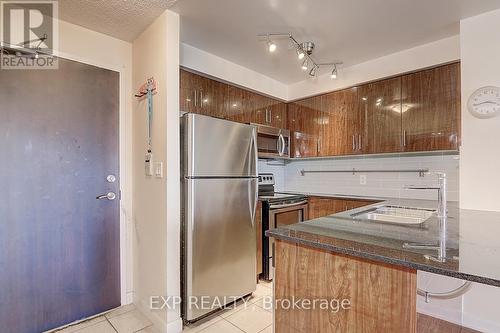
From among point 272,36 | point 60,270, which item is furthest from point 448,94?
point 60,270

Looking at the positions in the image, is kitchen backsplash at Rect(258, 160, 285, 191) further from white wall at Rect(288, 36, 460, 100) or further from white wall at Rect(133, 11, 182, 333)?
white wall at Rect(133, 11, 182, 333)

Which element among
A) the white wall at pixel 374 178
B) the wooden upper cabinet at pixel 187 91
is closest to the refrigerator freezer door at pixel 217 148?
the wooden upper cabinet at pixel 187 91

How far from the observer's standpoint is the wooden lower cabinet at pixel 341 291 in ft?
3.03

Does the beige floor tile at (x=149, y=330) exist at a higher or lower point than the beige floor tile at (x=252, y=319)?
higher

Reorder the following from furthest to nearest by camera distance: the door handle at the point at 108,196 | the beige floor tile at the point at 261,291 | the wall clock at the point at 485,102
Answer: the beige floor tile at the point at 261,291 < the door handle at the point at 108,196 < the wall clock at the point at 485,102

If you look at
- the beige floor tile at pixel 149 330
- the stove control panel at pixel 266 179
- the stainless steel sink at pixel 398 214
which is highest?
the stove control panel at pixel 266 179

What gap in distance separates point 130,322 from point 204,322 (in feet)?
1.92

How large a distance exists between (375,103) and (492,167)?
127 centimetres

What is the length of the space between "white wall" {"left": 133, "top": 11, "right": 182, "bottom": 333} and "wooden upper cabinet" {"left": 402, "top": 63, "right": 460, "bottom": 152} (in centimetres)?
227

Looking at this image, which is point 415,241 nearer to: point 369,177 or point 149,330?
point 149,330

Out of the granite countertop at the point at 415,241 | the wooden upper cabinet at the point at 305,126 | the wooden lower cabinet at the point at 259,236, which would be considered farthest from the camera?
the wooden upper cabinet at the point at 305,126

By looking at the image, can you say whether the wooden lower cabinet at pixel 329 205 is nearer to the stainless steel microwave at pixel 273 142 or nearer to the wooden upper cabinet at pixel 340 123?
the wooden upper cabinet at pixel 340 123

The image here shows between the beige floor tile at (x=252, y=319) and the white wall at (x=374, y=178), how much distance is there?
188cm

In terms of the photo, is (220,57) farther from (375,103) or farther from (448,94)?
(448,94)
